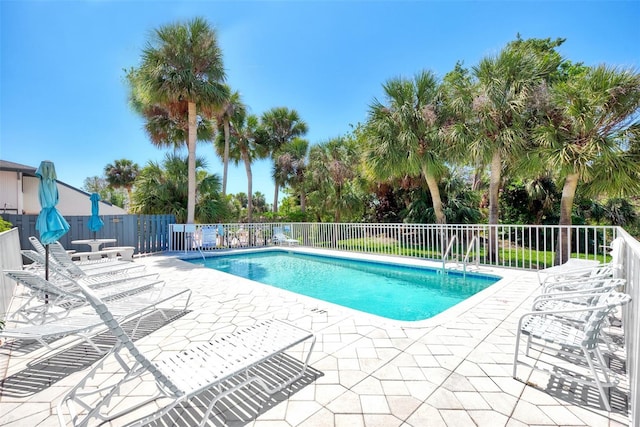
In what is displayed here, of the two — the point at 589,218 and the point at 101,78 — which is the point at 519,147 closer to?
the point at 589,218

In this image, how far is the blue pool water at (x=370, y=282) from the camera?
5.33 m

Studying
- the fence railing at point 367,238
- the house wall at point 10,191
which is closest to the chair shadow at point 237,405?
the fence railing at point 367,238

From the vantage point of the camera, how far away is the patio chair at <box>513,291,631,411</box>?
197 centimetres

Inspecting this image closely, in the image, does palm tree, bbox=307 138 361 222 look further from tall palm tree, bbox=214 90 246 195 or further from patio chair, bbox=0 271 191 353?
patio chair, bbox=0 271 191 353

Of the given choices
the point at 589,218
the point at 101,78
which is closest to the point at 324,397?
the point at 101,78

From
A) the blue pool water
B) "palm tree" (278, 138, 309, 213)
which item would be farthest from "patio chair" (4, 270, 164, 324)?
"palm tree" (278, 138, 309, 213)

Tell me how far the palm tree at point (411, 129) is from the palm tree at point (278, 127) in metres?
8.20

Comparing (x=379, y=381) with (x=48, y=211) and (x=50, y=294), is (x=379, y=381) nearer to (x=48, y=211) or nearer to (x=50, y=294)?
(x=50, y=294)

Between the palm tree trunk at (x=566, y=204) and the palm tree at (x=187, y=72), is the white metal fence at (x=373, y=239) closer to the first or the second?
the palm tree trunk at (x=566, y=204)

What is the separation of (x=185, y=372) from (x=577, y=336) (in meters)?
2.99

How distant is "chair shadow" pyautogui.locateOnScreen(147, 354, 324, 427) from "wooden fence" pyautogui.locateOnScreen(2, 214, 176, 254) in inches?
413

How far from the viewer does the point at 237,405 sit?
6.81ft

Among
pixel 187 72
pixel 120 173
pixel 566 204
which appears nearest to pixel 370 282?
pixel 566 204

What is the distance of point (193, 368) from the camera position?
195 centimetres
